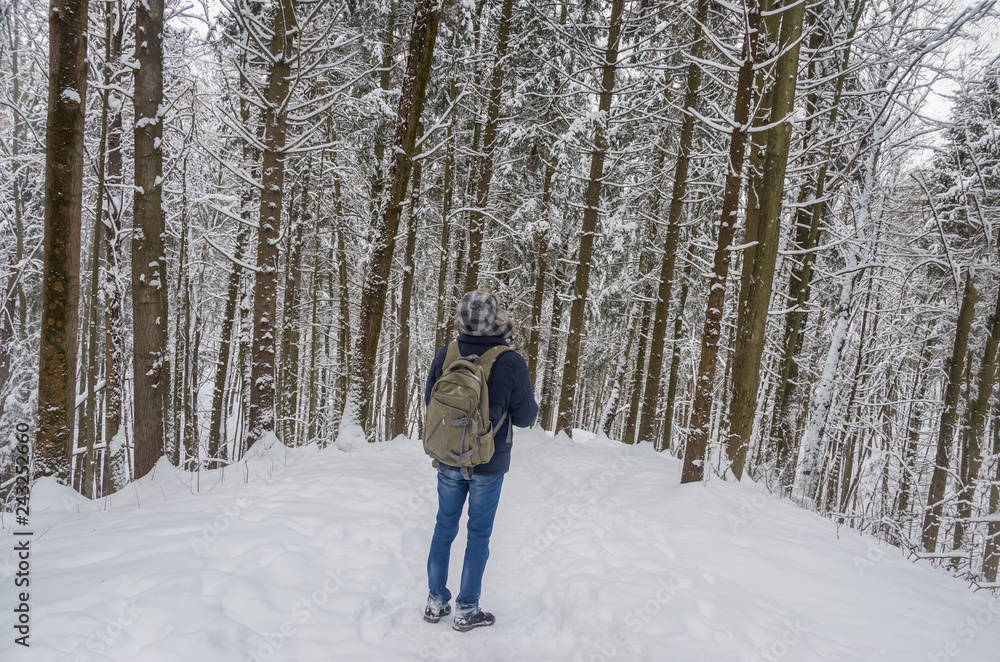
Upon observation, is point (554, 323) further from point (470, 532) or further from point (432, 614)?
point (432, 614)

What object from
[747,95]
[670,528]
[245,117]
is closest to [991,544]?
[670,528]

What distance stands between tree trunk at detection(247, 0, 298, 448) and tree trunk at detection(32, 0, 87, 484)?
319 cm

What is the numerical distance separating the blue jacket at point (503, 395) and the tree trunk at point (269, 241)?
216 inches

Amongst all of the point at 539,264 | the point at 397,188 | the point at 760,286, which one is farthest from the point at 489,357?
the point at 539,264

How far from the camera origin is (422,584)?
3.89 metres

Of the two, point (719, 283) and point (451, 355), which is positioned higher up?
point (719, 283)

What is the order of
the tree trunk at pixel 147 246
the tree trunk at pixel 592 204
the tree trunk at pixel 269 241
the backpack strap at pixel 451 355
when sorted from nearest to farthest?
1. the backpack strap at pixel 451 355
2. the tree trunk at pixel 147 246
3. the tree trunk at pixel 269 241
4. the tree trunk at pixel 592 204

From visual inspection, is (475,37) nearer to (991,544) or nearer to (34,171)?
(34,171)

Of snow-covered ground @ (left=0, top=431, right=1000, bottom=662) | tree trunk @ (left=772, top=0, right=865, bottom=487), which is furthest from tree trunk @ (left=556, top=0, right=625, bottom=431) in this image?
snow-covered ground @ (left=0, top=431, right=1000, bottom=662)

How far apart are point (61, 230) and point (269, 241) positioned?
142 inches

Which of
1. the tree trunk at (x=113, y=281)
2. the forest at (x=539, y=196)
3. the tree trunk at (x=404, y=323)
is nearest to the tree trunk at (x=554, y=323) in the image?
the forest at (x=539, y=196)

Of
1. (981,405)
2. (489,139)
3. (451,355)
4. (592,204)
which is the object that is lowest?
(981,405)

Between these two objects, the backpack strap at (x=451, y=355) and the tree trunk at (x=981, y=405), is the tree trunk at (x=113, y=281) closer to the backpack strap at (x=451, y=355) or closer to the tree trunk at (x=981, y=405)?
the backpack strap at (x=451, y=355)

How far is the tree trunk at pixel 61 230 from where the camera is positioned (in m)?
4.09
